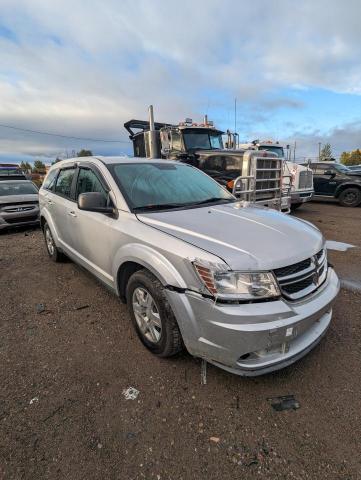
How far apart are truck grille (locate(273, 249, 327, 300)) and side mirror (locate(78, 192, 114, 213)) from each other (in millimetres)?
1765

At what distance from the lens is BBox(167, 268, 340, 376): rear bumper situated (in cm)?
198

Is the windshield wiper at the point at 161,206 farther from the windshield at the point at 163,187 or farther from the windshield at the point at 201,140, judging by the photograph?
the windshield at the point at 201,140

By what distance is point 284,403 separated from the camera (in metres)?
2.24

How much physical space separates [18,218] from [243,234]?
25.2ft

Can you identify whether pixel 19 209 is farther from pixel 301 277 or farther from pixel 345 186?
pixel 345 186

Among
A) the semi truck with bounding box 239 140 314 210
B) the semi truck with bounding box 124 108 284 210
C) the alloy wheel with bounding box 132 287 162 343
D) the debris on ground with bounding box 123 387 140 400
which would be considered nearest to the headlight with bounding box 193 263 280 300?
the alloy wheel with bounding box 132 287 162 343

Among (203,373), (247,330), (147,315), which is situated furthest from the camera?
(147,315)

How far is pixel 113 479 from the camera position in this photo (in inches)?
68.3

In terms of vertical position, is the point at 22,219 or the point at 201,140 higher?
the point at 201,140

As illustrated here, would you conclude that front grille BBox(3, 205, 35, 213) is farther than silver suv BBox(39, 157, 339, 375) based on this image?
Yes

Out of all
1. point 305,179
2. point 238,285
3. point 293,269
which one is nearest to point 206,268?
point 238,285

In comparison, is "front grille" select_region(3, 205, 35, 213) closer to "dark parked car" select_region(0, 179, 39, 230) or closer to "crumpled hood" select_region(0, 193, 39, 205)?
"dark parked car" select_region(0, 179, 39, 230)

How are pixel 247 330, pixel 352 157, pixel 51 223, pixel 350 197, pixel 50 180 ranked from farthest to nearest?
1. pixel 352 157
2. pixel 350 197
3. pixel 50 180
4. pixel 51 223
5. pixel 247 330

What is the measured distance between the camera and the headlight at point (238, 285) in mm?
2041
